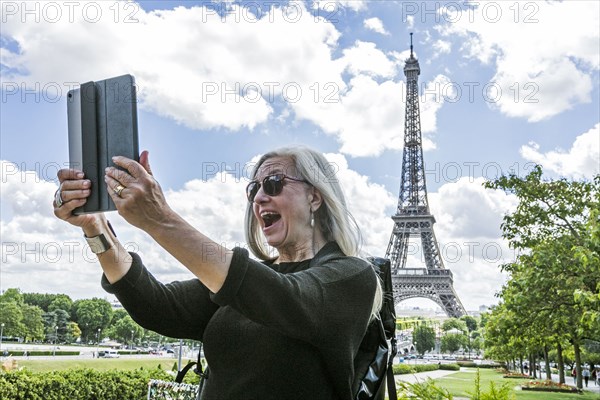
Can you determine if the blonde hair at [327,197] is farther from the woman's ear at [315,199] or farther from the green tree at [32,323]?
the green tree at [32,323]

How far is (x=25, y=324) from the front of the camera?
243ft

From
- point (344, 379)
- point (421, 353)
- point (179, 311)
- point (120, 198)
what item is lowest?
point (421, 353)

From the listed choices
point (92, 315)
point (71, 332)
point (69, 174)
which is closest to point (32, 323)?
point (71, 332)

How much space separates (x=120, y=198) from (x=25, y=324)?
81.9m

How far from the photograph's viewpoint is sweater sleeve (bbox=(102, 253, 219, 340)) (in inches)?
80.7

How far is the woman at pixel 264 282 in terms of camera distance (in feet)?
4.65

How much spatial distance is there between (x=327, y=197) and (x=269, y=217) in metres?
0.23

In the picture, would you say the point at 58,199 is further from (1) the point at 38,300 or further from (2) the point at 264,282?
(1) the point at 38,300

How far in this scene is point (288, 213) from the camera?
2.13 meters

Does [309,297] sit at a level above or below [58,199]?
below

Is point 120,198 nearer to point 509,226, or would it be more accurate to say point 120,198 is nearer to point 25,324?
point 509,226

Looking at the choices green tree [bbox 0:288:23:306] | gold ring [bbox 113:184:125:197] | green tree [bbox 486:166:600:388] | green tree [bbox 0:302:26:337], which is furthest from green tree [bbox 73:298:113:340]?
gold ring [bbox 113:184:125:197]

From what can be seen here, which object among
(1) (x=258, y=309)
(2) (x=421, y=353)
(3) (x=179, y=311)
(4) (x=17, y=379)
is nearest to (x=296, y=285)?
(1) (x=258, y=309)

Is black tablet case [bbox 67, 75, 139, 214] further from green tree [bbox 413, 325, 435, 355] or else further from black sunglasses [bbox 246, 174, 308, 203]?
green tree [bbox 413, 325, 435, 355]
